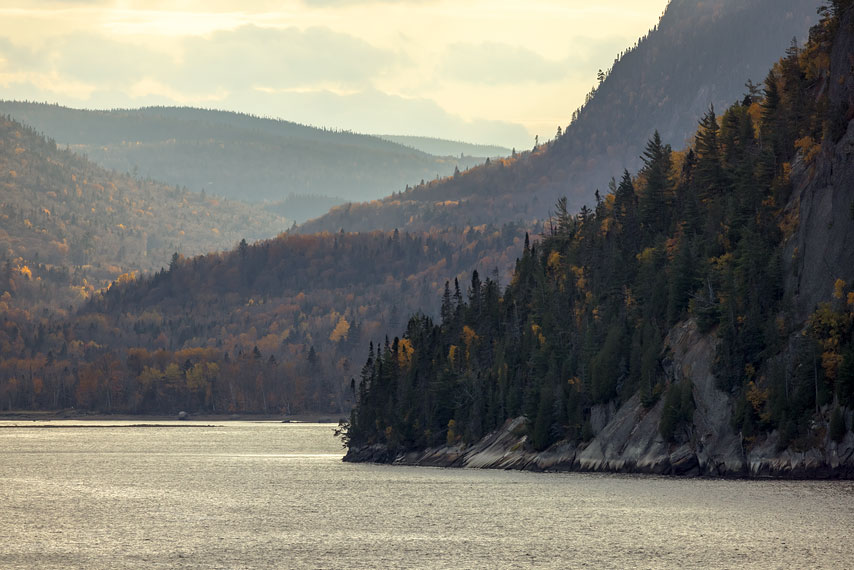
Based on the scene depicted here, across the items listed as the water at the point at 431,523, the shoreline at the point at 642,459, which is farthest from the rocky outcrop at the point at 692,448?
the water at the point at 431,523

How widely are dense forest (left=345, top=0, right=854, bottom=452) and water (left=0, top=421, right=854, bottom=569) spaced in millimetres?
9875

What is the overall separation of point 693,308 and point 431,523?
53567mm

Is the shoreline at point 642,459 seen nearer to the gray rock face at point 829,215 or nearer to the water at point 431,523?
the water at point 431,523

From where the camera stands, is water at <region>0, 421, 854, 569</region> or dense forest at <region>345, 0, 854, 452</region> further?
dense forest at <region>345, 0, 854, 452</region>

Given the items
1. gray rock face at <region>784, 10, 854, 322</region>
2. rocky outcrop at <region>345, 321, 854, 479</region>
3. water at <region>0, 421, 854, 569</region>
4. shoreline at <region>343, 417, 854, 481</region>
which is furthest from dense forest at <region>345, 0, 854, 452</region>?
water at <region>0, 421, 854, 569</region>

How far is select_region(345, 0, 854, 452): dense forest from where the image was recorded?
429ft

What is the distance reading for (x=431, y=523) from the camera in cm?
10619

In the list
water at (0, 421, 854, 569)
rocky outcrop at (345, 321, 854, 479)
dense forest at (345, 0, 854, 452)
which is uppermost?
dense forest at (345, 0, 854, 452)

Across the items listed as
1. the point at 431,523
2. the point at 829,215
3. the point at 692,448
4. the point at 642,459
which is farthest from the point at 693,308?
the point at 431,523

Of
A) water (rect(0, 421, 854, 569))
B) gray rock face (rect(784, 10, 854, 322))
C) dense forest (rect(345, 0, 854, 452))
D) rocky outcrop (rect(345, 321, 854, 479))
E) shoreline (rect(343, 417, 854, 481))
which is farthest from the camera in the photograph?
dense forest (rect(345, 0, 854, 452))

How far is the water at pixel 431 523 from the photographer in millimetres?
84188

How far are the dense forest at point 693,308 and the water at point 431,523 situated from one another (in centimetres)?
988

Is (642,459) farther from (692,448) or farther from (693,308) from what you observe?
(693,308)

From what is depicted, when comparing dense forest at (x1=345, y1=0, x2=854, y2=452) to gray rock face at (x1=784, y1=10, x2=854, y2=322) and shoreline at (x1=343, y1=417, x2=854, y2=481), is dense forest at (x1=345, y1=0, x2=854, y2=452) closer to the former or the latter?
gray rock face at (x1=784, y1=10, x2=854, y2=322)
